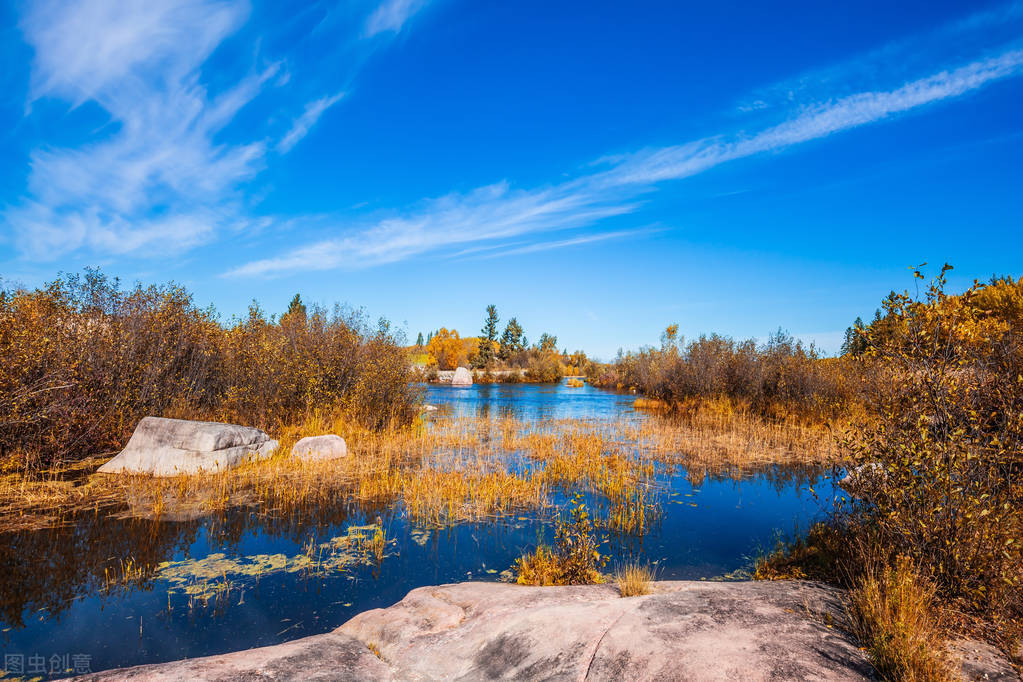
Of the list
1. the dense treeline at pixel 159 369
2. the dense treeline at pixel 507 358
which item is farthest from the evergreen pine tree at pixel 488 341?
the dense treeline at pixel 159 369

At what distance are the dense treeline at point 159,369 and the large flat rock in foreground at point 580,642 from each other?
8.44 meters

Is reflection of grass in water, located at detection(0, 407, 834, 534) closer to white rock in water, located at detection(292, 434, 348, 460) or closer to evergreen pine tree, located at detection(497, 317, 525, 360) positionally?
white rock in water, located at detection(292, 434, 348, 460)

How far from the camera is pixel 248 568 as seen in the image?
274 inches

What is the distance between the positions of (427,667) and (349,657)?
71 cm

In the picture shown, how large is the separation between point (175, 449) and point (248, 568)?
19.4 ft

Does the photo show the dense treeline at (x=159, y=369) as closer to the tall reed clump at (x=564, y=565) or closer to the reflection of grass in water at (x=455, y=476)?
the reflection of grass in water at (x=455, y=476)

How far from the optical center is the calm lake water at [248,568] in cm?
523

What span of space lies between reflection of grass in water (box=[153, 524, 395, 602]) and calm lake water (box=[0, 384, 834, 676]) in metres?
0.03

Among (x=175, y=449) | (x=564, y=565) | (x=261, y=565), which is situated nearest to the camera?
(x=564, y=565)

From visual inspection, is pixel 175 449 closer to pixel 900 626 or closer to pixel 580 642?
pixel 580 642

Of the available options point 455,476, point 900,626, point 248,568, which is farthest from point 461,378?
point 900,626

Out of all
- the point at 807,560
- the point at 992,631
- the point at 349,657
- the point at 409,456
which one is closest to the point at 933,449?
the point at 992,631

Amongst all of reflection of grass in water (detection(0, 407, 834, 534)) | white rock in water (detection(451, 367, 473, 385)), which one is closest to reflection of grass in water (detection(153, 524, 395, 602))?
reflection of grass in water (detection(0, 407, 834, 534))

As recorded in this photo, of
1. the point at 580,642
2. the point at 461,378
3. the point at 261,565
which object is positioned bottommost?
the point at 261,565
